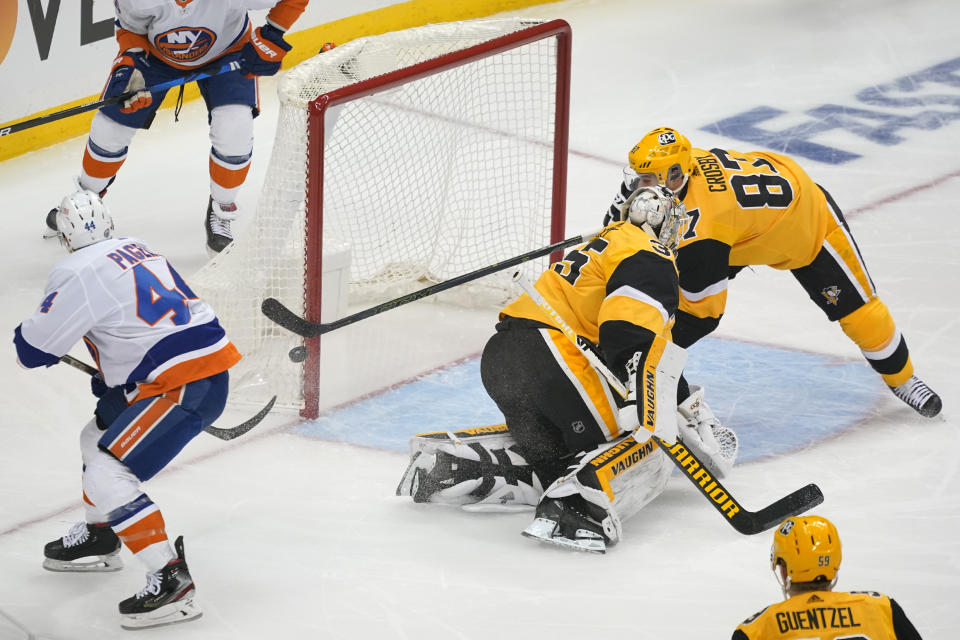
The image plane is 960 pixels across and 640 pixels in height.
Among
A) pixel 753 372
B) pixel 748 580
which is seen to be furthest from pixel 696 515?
pixel 753 372

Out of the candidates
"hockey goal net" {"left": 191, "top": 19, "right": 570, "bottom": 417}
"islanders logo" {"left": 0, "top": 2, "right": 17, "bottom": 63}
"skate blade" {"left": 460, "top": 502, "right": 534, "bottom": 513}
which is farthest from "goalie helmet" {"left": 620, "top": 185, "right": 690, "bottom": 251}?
"islanders logo" {"left": 0, "top": 2, "right": 17, "bottom": 63}

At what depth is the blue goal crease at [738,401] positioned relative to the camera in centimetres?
404

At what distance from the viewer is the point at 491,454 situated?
11.7ft

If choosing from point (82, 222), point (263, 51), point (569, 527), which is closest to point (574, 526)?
point (569, 527)

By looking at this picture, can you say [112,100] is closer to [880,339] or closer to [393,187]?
[393,187]

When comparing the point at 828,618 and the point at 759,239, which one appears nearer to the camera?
the point at 828,618

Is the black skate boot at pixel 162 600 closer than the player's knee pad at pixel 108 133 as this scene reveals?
Yes

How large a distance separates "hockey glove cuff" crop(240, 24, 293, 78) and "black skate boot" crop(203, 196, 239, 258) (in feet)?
1.57

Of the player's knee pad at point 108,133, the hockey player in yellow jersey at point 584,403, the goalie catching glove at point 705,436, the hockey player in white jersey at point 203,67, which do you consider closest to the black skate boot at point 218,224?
the hockey player in white jersey at point 203,67

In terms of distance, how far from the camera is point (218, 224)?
5145 mm

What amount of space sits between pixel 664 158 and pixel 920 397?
104 cm

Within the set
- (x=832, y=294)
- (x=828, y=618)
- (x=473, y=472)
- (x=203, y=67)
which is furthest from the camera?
(x=203, y=67)

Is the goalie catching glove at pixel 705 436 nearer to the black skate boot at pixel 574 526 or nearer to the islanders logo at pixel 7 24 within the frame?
the black skate boot at pixel 574 526

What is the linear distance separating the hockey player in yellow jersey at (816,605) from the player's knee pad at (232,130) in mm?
3089
